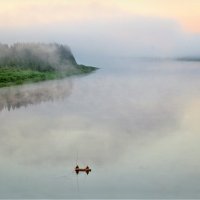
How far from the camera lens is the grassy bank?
6.16 metres

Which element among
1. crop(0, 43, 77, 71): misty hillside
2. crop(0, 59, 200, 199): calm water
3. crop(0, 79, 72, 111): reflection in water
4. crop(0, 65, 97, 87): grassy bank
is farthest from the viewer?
crop(0, 65, 97, 87): grassy bank

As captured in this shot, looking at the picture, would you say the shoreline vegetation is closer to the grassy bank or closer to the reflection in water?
the grassy bank

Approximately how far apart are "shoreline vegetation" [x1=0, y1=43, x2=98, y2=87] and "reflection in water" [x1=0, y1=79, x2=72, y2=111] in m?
0.11

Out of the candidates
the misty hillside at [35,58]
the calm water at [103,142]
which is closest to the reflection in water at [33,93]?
the calm water at [103,142]

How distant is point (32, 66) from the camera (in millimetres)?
6184

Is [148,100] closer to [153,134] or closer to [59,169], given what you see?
[153,134]

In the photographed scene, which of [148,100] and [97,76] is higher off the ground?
[97,76]

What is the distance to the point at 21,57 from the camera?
6.28 m

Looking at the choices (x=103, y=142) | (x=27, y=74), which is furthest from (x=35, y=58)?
(x=103, y=142)

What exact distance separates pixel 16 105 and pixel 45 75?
0.89m

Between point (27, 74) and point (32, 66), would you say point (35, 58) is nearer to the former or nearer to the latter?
point (32, 66)

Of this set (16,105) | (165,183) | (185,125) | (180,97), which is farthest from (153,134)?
(16,105)

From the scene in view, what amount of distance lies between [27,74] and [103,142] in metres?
3.33

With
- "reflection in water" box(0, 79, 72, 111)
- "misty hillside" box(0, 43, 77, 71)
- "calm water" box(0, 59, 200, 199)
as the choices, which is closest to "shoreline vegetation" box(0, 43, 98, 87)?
"misty hillside" box(0, 43, 77, 71)
